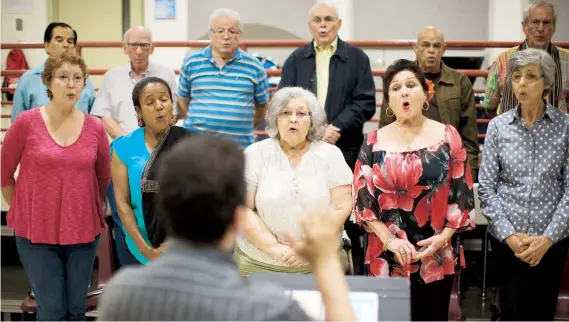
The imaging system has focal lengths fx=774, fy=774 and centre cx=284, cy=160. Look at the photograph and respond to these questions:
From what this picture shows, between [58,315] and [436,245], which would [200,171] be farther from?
[58,315]

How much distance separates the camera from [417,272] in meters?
3.16

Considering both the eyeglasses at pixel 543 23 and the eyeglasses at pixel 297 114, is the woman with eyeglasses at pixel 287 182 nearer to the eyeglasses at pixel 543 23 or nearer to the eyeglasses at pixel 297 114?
the eyeglasses at pixel 297 114

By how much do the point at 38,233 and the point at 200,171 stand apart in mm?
2253

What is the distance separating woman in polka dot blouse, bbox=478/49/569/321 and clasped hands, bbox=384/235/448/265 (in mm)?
336

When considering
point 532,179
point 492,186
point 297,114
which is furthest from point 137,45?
point 532,179

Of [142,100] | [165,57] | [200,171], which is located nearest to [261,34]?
[165,57]

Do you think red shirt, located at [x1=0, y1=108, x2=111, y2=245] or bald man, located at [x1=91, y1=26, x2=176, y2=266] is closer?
red shirt, located at [x1=0, y1=108, x2=111, y2=245]

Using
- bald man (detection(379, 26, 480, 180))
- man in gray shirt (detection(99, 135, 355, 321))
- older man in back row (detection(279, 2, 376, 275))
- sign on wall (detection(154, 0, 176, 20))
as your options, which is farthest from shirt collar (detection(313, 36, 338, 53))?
sign on wall (detection(154, 0, 176, 20))

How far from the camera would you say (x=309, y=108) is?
3377 millimetres

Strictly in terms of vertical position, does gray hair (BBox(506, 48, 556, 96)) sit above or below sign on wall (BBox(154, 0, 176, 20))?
below

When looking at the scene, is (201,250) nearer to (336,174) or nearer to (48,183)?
(336,174)

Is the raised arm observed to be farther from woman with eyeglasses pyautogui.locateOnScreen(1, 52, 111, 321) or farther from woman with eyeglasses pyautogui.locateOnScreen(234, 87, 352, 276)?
woman with eyeglasses pyautogui.locateOnScreen(1, 52, 111, 321)

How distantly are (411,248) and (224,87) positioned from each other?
1.55 meters

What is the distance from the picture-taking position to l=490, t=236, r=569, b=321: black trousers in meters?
3.30
